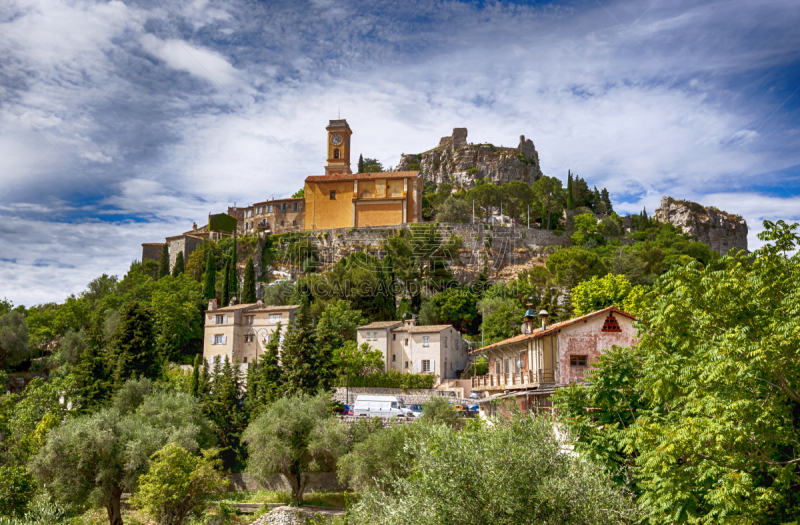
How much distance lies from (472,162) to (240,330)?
72.9 meters

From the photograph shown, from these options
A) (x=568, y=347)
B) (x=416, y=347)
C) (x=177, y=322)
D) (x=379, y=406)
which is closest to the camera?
(x=568, y=347)

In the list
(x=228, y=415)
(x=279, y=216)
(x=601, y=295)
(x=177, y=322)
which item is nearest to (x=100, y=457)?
(x=228, y=415)

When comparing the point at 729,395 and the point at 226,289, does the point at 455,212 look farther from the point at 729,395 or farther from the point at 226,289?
the point at 729,395

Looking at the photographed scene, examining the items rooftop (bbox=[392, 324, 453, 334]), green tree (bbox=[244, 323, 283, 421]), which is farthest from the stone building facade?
green tree (bbox=[244, 323, 283, 421])

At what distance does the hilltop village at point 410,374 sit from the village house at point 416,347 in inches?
8.4

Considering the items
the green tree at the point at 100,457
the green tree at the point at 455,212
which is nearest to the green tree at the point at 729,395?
the green tree at the point at 100,457

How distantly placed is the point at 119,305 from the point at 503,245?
156 ft

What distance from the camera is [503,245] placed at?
82812 millimetres

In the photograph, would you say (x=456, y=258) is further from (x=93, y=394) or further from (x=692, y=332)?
(x=692, y=332)

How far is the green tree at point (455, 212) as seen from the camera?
298 feet

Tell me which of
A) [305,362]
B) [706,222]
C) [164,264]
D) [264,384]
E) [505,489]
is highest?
[706,222]

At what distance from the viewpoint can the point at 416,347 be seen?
57500mm

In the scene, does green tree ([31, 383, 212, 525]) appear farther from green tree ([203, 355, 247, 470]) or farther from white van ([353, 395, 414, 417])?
white van ([353, 395, 414, 417])

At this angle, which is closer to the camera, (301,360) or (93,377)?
(301,360)
